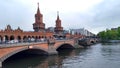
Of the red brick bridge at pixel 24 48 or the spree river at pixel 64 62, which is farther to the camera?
the spree river at pixel 64 62

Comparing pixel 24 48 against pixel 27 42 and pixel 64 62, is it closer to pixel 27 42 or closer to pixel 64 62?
pixel 27 42

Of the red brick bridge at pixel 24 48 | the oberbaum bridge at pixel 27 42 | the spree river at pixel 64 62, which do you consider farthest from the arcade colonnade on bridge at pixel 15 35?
the spree river at pixel 64 62

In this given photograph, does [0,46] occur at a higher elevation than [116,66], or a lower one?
higher

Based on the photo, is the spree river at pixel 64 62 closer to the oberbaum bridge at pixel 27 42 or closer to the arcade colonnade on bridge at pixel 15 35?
the oberbaum bridge at pixel 27 42

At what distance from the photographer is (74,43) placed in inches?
4409

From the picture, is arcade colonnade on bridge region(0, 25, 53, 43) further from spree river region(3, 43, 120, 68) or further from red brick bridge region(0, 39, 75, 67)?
spree river region(3, 43, 120, 68)

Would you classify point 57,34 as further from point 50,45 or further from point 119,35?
point 119,35

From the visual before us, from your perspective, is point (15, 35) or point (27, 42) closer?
point (27, 42)

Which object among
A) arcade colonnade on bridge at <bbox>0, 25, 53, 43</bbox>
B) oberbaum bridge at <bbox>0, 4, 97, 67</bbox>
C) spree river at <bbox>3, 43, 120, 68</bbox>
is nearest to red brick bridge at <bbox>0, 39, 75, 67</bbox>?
oberbaum bridge at <bbox>0, 4, 97, 67</bbox>

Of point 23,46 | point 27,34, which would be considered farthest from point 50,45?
point 23,46

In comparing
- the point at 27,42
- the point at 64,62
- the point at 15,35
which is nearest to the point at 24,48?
the point at 27,42

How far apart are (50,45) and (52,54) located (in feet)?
9.16

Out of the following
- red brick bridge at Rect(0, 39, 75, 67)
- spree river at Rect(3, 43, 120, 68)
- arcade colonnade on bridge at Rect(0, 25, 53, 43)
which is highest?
arcade colonnade on bridge at Rect(0, 25, 53, 43)

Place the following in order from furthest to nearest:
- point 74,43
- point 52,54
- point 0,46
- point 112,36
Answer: point 112,36
point 74,43
point 52,54
point 0,46
